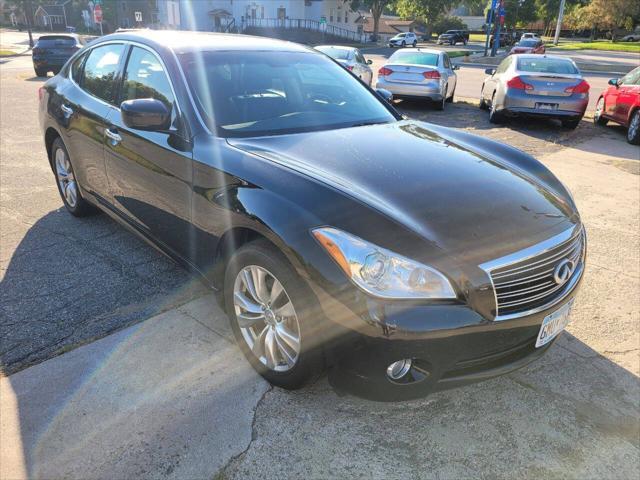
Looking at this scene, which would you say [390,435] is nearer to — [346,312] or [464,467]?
[464,467]

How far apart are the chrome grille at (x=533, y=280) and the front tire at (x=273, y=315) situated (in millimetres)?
804

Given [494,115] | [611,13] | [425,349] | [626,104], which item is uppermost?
[611,13]

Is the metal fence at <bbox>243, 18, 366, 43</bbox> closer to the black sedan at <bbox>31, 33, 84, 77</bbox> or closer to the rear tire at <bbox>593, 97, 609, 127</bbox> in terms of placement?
the black sedan at <bbox>31, 33, 84, 77</bbox>

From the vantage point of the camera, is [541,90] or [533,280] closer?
[533,280]

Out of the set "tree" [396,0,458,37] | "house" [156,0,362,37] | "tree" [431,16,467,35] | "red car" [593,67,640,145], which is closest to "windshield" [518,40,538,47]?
"house" [156,0,362,37]

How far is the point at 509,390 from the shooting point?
271cm

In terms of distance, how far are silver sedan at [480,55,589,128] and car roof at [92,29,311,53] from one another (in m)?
7.26

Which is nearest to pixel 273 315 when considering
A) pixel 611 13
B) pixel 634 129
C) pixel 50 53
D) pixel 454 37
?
pixel 634 129

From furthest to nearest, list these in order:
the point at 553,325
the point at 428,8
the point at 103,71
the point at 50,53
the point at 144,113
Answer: the point at 428,8
the point at 50,53
the point at 103,71
the point at 144,113
the point at 553,325

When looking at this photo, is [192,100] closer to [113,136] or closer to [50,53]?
[113,136]

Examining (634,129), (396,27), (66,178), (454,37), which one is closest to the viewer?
(66,178)

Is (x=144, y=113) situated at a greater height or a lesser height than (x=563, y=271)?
greater

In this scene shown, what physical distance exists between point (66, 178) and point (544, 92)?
8749 mm

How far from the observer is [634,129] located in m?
9.24
